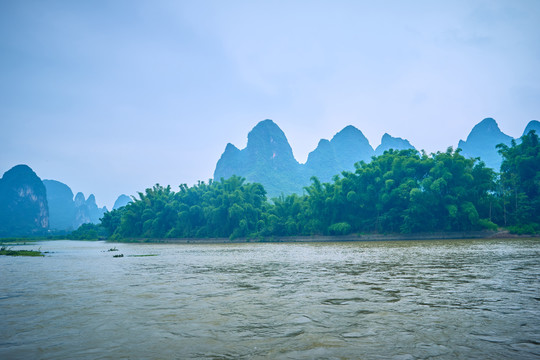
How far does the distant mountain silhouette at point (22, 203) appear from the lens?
444 feet

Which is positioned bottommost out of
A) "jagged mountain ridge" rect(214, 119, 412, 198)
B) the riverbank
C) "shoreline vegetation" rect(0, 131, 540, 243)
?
the riverbank

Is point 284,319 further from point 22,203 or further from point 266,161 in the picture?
point 22,203

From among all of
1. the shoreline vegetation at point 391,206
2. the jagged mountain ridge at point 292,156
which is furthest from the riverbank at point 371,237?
the jagged mountain ridge at point 292,156

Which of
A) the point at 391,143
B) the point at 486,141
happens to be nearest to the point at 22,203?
the point at 391,143

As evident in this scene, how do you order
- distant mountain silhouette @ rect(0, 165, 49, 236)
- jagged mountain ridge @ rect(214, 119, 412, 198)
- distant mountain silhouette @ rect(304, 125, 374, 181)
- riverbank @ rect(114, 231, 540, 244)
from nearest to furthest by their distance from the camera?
1. riverbank @ rect(114, 231, 540, 244)
2. distant mountain silhouette @ rect(0, 165, 49, 236)
3. jagged mountain ridge @ rect(214, 119, 412, 198)
4. distant mountain silhouette @ rect(304, 125, 374, 181)

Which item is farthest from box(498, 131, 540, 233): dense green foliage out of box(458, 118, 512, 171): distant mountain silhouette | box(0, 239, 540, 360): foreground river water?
box(458, 118, 512, 171): distant mountain silhouette

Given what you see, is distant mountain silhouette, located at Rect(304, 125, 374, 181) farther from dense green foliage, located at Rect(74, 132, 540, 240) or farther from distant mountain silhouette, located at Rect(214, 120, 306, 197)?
dense green foliage, located at Rect(74, 132, 540, 240)

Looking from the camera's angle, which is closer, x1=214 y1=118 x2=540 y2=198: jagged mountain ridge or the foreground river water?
the foreground river water

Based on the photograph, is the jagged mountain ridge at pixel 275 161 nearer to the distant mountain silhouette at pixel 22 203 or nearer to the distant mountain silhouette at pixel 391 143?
the distant mountain silhouette at pixel 391 143

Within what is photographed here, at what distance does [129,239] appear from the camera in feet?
225

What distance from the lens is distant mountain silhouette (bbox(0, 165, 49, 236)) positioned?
444 ft

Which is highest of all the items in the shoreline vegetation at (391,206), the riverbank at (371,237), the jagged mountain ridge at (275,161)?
the jagged mountain ridge at (275,161)

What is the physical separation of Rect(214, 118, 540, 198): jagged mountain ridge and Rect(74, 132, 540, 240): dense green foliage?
213 feet

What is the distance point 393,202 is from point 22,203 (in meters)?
155
